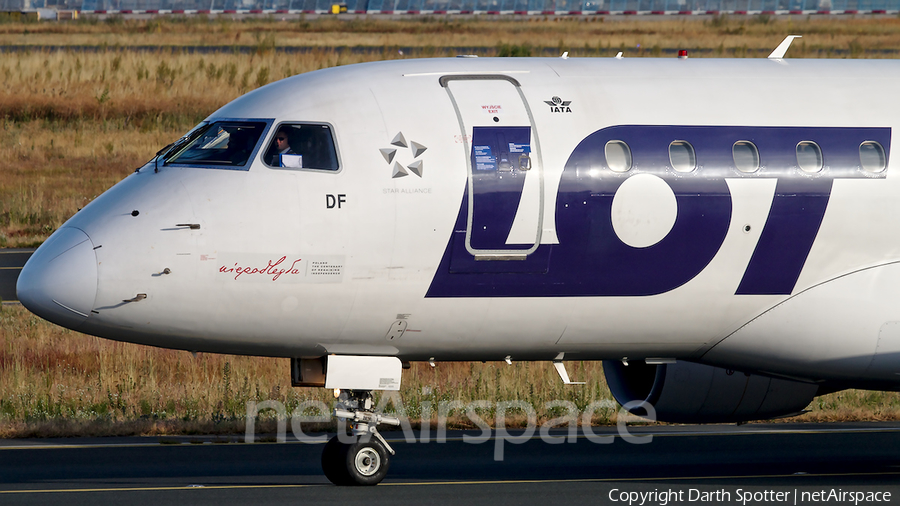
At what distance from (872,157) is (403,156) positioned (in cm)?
499

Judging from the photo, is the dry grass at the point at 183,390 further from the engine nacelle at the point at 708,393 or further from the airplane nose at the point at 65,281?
the airplane nose at the point at 65,281

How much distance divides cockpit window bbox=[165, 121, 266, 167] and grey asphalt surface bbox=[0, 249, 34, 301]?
44.6 ft

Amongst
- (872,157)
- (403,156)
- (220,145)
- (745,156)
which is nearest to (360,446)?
(403,156)

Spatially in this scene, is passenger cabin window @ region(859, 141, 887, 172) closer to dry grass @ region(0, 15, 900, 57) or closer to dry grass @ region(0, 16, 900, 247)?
dry grass @ region(0, 16, 900, 247)

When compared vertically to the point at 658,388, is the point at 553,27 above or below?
above

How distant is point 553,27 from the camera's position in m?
86.4

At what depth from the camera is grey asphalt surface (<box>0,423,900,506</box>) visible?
13.6 meters

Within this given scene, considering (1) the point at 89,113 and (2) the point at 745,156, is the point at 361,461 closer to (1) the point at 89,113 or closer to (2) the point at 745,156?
(2) the point at 745,156

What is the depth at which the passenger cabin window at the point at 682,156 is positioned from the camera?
12914mm

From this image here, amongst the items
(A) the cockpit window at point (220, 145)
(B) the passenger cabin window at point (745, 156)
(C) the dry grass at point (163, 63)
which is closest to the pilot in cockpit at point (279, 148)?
(A) the cockpit window at point (220, 145)

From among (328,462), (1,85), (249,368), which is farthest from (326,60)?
(328,462)

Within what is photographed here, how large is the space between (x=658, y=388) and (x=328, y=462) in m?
3.93

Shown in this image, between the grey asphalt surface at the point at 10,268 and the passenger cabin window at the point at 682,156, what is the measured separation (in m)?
16.1

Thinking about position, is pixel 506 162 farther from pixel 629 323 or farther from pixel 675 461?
pixel 675 461
